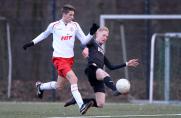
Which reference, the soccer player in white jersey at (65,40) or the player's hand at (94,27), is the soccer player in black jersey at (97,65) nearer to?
the soccer player in white jersey at (65,40)

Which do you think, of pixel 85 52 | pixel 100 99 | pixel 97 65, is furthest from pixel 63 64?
pixel 100 99

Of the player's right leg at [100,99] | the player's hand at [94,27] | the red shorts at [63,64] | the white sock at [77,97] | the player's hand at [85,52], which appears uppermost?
the player's hand at [94,27]

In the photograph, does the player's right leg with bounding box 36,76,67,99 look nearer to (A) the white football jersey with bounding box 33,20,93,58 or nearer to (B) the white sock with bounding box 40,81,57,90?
(B) the white sock with bounding box 40,81,57,90

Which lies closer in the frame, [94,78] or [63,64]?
[63,64]

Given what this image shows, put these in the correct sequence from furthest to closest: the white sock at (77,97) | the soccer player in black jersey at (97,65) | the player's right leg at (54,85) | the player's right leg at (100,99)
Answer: the player's right leg at (54,85)
the player's right leg at (100,99)
the soccer player in black jersey at (97,65)
the white sock at (77,97)

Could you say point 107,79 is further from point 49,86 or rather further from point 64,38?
point 49,86

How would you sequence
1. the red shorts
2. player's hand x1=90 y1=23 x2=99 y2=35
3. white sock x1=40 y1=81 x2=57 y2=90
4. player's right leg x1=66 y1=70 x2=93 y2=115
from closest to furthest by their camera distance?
player's right leg x1=66 y1=70 x2=93 y2=115
player's hand x1=90 y1=23 x2=99 y2=35
the red shorts
white sock x1=40 y1=81 x2=57 y2=90

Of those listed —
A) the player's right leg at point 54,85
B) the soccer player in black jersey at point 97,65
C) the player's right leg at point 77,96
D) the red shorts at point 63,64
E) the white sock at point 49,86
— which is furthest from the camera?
the white sock at point 49,86

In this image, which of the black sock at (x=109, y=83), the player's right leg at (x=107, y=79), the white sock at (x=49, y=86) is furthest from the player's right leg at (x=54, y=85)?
the black sock at (x=109, y=83)

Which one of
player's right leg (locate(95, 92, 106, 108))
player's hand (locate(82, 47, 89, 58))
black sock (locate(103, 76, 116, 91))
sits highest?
player's hand (locate(82, 47, 89, 58))

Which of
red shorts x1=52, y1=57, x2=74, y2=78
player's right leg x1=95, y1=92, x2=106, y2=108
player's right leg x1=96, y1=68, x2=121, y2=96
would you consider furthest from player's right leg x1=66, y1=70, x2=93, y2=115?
player's right leg x1=95, y1=92, x2=106, y2=108

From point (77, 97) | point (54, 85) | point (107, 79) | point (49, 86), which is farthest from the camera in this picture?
point (49, 86)

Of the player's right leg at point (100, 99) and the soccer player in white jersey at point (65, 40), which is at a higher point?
the soccer player in white jersey at point (65, 40)

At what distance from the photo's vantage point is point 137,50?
73.8 feet
